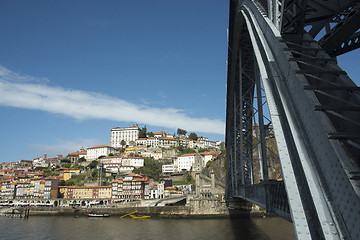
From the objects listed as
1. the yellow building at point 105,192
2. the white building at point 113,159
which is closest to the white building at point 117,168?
the white building at point 113,159

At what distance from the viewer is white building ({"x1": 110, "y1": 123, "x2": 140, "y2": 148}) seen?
121 m

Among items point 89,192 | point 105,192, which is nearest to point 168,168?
point 105,192

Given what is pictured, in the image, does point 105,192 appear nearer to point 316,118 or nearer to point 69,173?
point 69,173

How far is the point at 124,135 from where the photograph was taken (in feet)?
401

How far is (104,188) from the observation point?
64.4 metres

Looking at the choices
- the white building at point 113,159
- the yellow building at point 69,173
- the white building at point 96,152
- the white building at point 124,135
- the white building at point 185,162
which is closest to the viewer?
the yellow building at point 69,173

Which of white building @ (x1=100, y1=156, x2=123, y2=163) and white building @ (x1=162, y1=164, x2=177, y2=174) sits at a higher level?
white building @ (x1=100, y1=156, x2=123, y2=163)

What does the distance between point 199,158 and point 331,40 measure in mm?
77233

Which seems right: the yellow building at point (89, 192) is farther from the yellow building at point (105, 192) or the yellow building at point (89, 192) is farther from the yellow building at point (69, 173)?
the yellow building at point (69, 173)

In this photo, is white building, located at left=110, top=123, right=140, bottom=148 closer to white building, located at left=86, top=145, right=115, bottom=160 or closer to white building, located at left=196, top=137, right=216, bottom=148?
white building, located at left=86, top=145, right=115, bottom=160

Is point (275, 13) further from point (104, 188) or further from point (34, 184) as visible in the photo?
point (34, 184)

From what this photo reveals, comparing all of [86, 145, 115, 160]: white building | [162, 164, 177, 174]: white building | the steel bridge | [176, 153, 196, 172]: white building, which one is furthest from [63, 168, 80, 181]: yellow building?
the steel bridge

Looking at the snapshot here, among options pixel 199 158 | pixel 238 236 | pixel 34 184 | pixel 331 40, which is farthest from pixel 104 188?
pixel 331 40

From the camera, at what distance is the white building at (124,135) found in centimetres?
12106
